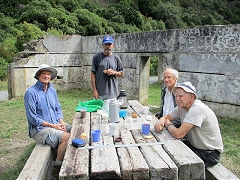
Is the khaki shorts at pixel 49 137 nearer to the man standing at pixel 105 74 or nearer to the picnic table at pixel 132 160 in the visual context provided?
the picnic table at pixel 132 160

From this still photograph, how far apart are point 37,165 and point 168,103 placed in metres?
2.15

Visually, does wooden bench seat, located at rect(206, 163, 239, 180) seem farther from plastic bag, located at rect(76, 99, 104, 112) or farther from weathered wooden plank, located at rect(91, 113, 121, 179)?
plastic bag, located at rect(76, 99, 104, 112)

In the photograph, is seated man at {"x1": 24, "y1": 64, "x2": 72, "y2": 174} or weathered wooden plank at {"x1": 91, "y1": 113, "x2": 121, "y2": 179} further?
seated man at {"x1": 24, "y1": 64, "x2": 72, "y2": 174}

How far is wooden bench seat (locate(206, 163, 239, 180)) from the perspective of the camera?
82.9 inches

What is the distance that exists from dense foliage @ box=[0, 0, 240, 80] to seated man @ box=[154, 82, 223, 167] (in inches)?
495

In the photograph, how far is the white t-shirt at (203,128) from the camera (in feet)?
7.45

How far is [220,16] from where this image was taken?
4591 centimetres

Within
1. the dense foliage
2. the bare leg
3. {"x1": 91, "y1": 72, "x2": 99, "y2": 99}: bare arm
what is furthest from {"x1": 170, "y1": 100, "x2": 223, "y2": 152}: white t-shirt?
the dense foliage

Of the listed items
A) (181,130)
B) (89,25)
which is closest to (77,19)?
(89,25)

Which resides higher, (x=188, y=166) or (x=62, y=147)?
(x=188, y=166)

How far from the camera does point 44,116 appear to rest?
10.2ft

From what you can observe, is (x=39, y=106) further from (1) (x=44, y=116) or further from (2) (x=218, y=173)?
(2) (x=218, y=173)

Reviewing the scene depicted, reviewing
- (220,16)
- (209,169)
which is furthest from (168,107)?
(220,16)

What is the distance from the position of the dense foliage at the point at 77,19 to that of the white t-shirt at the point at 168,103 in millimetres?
11659
